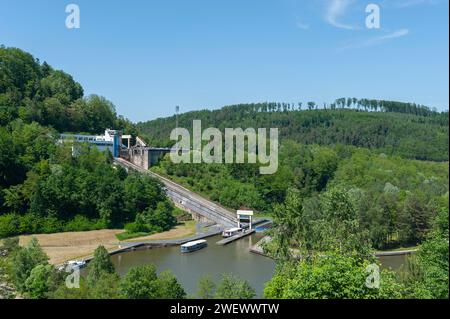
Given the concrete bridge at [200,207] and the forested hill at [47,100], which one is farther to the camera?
the forested hill at [47,100]

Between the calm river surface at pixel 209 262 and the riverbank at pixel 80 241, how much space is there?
1.77 meters

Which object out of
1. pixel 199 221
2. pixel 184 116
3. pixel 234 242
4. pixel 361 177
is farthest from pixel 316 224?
pixel 184 116

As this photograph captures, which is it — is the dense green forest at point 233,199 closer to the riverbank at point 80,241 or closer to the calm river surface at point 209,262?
the riverbank at point 80,241

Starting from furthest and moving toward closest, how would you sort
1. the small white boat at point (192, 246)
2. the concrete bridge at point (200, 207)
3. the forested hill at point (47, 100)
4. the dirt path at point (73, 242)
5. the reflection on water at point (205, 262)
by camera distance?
the forested hill at point (47, 100) → the concrete bridge at point (200, 207) → the small white boat at point (192, 246) → the dirt path at point (73, 242) → the reflection on water at point (205, 262)

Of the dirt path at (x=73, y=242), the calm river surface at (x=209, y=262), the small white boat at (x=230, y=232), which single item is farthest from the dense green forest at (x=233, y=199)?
the small white boat at (x=230, y=232)

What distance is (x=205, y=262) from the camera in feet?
A: 68.2

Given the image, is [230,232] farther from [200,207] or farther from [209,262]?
[209,262]

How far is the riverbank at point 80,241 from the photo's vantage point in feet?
71.4

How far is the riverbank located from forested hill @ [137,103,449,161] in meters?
25.7

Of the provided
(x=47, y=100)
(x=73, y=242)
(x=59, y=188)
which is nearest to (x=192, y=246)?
(x=73, y=242)

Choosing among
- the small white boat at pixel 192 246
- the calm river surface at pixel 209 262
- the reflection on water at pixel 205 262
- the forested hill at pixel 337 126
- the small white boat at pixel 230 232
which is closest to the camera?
the reflection on water at pixel 205 262

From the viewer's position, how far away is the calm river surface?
1797cm

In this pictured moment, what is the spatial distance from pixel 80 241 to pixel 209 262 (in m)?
7.81
